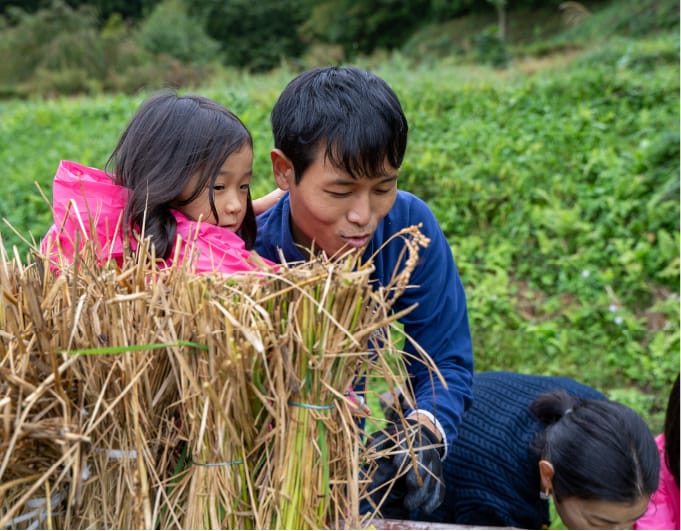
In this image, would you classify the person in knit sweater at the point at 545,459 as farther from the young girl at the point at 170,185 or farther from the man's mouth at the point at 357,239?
the young girl at the point at 170,185

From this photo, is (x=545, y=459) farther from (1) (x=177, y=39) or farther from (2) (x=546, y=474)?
(1) (x=177, y=39)

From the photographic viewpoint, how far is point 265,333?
3.81 feet

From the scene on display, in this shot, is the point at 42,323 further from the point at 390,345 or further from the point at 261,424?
the point at 390,345

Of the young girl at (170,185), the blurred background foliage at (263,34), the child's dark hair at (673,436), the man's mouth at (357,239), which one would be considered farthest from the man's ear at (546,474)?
the blurred background foliage at (263,34)

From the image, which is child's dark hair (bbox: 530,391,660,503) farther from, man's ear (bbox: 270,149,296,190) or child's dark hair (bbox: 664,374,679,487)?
man's ear (bbox: 270,149,296,190)

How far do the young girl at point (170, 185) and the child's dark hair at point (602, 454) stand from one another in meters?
1.20

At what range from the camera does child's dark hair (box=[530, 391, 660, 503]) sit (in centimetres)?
214

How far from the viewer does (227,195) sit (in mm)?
1869

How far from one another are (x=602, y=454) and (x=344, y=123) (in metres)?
1.27

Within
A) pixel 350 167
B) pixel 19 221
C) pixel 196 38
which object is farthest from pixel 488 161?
pixel 196 38

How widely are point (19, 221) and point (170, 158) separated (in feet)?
14.9

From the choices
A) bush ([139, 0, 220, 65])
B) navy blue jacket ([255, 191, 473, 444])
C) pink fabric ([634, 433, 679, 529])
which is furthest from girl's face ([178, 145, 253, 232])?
bush ([139, 0, 220, 65])

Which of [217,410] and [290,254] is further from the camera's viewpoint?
[290,254]

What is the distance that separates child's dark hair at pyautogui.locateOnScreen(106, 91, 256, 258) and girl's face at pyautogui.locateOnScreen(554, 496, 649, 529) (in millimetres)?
1361
